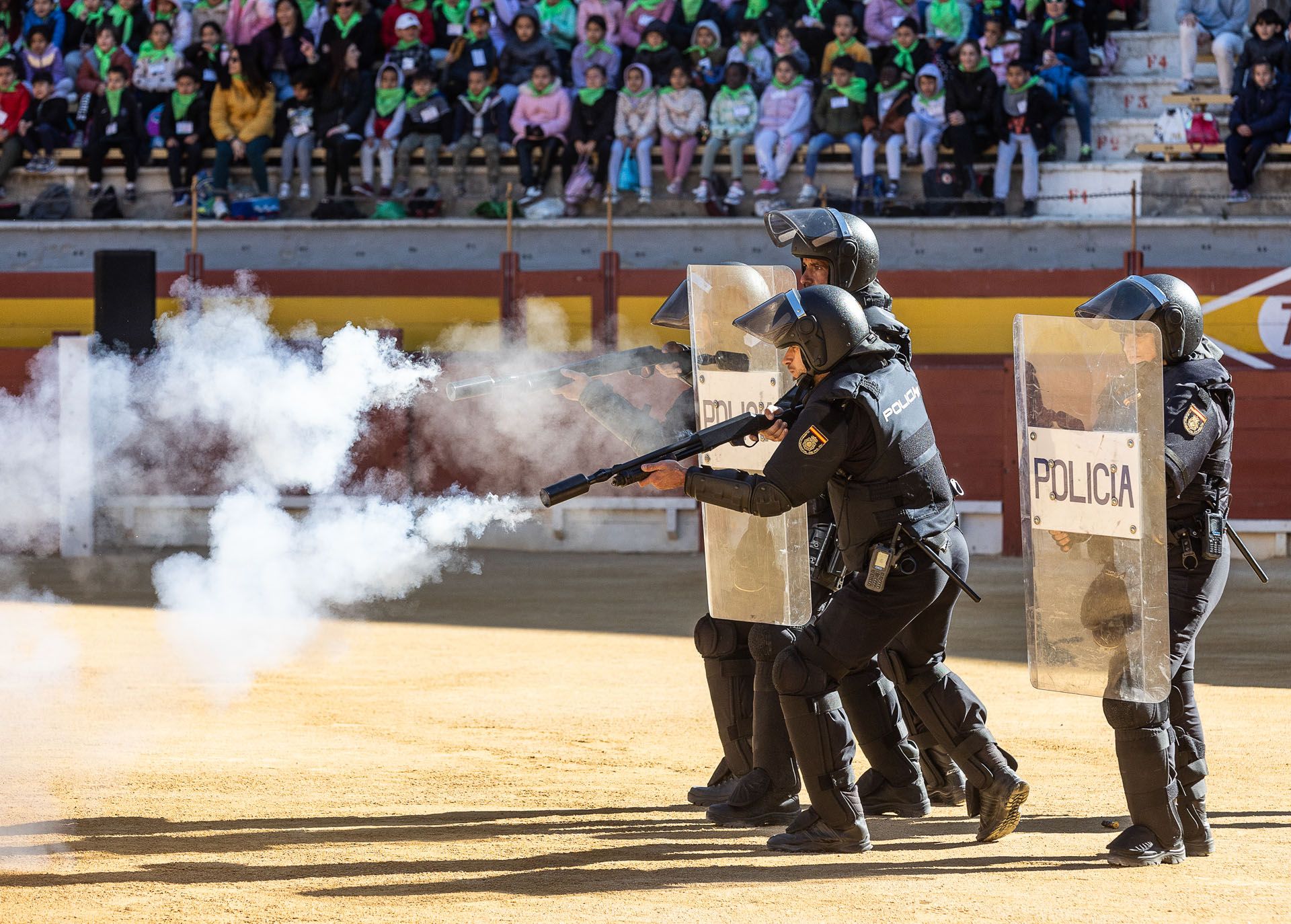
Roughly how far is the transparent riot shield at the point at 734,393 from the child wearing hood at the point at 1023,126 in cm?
1019

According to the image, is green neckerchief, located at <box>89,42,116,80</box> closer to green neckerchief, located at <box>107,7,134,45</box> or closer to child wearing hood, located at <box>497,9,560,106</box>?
green neckerchief, located at <box>107,7,134,45</box>

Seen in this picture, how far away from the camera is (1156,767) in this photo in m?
5.58

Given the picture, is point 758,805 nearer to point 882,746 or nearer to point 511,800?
point 882,746

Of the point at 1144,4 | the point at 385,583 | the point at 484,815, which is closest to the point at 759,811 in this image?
the point at 484,815

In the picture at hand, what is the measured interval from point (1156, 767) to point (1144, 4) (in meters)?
14.8

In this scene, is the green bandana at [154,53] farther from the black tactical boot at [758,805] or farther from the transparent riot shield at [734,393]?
the black tactical boot at [758,805]

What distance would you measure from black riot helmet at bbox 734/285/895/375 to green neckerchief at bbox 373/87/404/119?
42.2 feet

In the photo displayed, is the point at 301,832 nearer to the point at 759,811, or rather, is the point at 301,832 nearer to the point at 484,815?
the point at 484,815

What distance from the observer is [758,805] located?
6352mm

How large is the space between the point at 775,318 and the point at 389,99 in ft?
42.6

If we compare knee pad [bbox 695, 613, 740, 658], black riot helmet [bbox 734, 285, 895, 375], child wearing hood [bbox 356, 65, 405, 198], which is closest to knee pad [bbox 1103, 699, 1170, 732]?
black riot helmet [bbox 734, 285, 895, 375]

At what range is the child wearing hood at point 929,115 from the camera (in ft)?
54.6

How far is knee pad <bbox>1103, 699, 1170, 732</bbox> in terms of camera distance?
5555mm

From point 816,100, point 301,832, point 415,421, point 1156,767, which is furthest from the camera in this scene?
point 816,100
